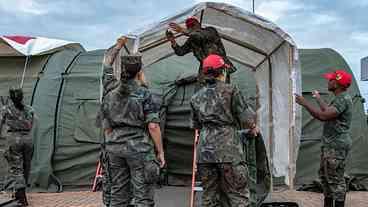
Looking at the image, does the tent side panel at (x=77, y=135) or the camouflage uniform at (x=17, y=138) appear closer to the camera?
the camouflage uniform at (x=17, y=138)

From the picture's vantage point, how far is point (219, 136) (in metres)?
5.07

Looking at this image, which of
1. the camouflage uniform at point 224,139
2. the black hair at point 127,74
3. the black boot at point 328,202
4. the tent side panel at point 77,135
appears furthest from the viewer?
the tent side panel at point 77,135

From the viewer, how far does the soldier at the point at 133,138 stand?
5.12 metres

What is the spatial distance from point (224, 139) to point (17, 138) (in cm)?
416

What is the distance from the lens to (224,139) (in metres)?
5.05

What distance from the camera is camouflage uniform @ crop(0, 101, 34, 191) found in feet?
26.3

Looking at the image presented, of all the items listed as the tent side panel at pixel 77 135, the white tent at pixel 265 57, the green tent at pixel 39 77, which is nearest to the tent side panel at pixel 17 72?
the green tent at pixel 39 77

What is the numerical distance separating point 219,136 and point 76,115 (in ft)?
19.1

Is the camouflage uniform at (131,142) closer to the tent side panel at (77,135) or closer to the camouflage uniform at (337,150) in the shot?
the camouflage uniform at (337,150)

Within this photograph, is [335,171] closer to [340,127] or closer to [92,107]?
[340,127]

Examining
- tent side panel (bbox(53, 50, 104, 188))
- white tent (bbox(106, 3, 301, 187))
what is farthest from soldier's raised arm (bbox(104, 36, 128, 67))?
tent side panel (bbox(53, 50, 104, 188))

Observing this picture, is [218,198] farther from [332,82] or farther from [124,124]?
[332,82]

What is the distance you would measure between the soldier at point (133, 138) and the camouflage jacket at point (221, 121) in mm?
468

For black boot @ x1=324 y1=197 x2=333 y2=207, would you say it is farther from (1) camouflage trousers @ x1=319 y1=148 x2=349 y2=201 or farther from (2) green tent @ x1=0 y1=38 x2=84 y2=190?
(2) green tent @ x1=0 y1=38 x2=84 y2=190
